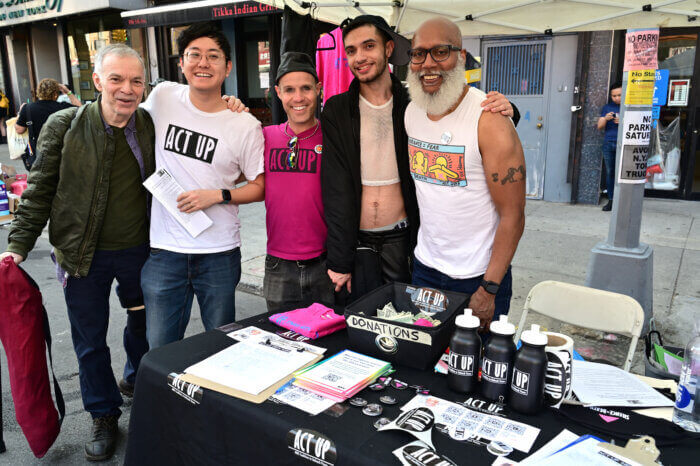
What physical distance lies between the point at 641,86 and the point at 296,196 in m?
2.85

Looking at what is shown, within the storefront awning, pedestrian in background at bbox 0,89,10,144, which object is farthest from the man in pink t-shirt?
pedestrian in background at bbox 0,89,10,144

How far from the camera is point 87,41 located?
14227 mm

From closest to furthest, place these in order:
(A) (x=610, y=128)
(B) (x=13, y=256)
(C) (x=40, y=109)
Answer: (B) (x=13, y=256)
(C) (x=40, y=109)
(A) (x=610, y=128)

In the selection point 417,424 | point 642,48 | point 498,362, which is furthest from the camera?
point 642,48

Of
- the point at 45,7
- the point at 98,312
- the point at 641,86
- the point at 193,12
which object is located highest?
the point at 45,7

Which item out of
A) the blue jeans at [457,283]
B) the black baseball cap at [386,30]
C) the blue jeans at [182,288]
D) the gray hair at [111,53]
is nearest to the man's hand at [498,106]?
the black baseball cap at [386,30]

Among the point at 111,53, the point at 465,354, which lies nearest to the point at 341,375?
the point at 465,354

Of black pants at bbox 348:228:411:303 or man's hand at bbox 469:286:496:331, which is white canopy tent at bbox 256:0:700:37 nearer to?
black pants at bbox 348:228:411:303

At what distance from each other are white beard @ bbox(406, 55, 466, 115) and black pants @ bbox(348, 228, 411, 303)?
2.17 feet

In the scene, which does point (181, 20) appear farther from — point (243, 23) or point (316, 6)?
point (316, 6)

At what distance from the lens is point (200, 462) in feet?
5.77

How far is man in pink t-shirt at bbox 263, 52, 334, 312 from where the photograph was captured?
8.75 feet

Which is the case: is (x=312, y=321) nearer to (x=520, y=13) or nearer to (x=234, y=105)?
(x=234, y=105)

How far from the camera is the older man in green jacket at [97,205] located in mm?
2469
